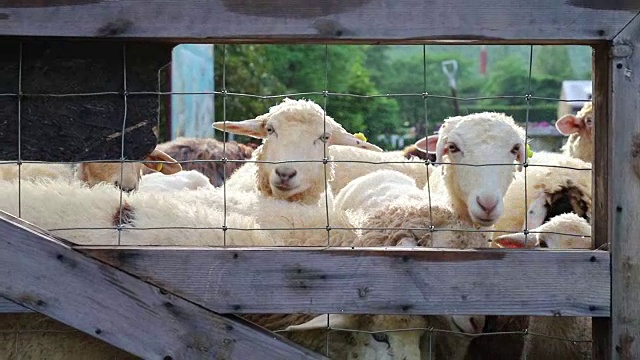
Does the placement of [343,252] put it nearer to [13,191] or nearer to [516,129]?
[13,191]

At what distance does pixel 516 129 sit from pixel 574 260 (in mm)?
2154

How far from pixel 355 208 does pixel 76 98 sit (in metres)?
2.88

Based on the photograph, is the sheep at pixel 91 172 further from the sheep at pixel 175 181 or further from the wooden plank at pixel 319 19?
the wooden plank at pixel 319 19

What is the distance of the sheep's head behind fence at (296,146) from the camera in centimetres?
593

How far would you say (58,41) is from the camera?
10.5 ft

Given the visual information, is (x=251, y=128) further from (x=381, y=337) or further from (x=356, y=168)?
(x=381, y=337)

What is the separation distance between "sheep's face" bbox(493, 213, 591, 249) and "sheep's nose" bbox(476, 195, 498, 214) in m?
0.17

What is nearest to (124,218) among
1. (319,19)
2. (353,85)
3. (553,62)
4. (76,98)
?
(76,98)

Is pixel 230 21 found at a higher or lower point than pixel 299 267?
higher

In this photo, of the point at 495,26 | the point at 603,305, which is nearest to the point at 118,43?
the point at 495,26

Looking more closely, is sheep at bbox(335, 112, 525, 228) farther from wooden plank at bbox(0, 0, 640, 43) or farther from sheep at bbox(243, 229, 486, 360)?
wooden plank at bbox(0, 0, 640, 43)

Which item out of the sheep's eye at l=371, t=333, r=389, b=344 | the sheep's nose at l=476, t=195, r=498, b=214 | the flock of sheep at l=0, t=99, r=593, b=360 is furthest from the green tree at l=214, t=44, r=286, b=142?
the sheep's eye at l=371, t=333, r=389, b=344

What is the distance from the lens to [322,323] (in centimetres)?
359

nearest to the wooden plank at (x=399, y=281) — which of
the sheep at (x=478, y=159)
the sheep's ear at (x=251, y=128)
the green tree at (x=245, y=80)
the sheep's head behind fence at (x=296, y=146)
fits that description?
the sheep at (x=478, y=159)
